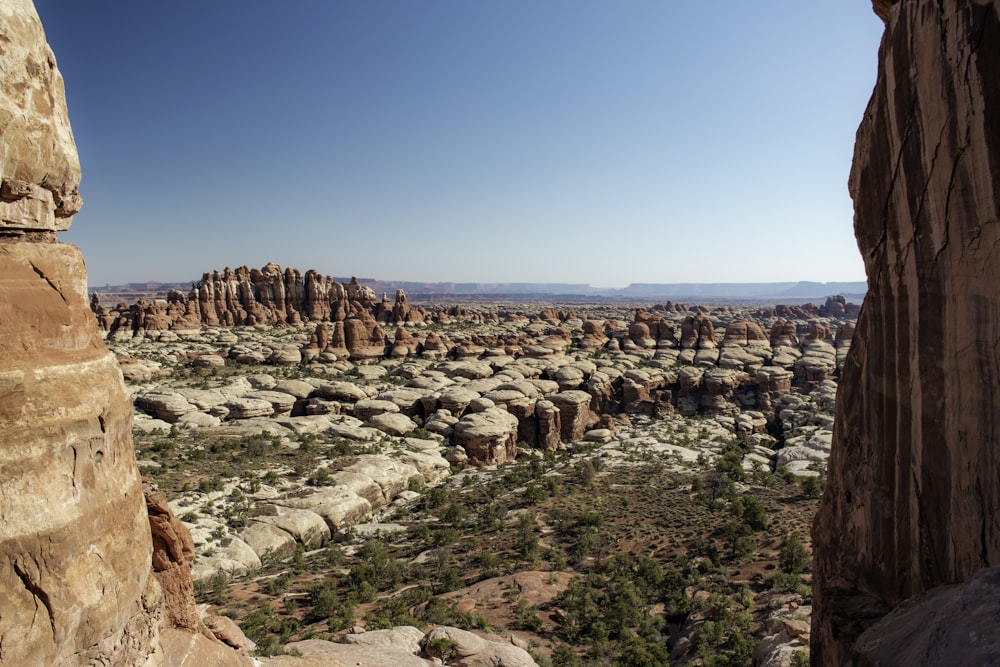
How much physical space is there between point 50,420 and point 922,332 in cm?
897

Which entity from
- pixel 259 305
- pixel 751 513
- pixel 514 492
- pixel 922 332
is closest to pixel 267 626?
pixel 514 492

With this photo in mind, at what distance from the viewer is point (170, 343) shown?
62.2 meters

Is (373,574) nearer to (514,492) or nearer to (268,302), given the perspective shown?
(514,492)

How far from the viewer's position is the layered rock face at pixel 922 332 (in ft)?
Result: 14.3

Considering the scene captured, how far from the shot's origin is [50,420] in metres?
5.23

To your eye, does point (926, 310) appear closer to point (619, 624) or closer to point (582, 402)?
point (619, 624)

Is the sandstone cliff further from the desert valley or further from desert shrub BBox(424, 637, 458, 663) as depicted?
desert shrub BBox(424, 637, 458, 663)

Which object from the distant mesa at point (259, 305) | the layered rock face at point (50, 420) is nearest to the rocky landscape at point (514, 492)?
the layered rock face at point (50, 420)

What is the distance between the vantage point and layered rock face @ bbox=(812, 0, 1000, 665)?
4.35 metres

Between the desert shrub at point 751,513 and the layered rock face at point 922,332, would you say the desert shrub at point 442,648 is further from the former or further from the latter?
the desert shrub at point 751,513

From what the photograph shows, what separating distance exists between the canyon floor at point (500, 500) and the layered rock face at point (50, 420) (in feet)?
18.2

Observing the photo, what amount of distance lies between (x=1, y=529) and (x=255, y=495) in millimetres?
17527

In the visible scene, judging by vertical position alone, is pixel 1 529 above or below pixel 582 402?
above

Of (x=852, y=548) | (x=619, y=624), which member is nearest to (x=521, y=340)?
(x=619, y=624)
